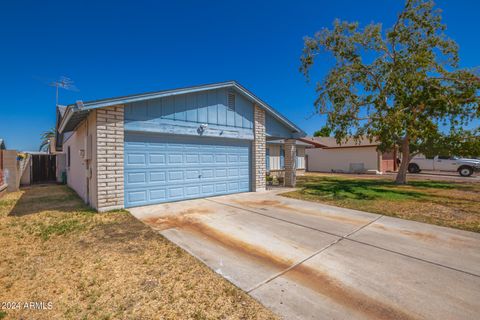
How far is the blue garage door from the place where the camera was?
679 centimetres

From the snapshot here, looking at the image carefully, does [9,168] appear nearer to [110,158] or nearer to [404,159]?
[110,158]

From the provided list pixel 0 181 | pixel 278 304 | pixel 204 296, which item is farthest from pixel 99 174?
pixel 0 181

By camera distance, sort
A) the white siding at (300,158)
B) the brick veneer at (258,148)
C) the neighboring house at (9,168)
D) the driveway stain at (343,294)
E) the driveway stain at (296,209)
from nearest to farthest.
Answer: the driveway stain at (343,294) < the driveway stain at (296,209) < the brick veneer at (258,148) < the neighboring house at (9,168) < the white siding at (300,158)

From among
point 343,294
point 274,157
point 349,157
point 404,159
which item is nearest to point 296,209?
point 343,294

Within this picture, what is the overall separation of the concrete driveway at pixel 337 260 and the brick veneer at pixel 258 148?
388 cm

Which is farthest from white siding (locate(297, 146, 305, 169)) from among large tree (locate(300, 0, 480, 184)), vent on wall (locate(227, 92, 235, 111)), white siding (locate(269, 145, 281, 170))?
vent on wall (locate(227, 92, 235, 111))

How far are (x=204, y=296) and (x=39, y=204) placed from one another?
328 inches

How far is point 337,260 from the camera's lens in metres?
3.39

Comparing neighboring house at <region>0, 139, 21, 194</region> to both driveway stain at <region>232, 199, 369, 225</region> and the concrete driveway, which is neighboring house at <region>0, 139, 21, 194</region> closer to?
the concrete driveway

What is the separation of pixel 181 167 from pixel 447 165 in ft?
78.6

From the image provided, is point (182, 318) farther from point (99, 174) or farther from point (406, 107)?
point (406, 107)

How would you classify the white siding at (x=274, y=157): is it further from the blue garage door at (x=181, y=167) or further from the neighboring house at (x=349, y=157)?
the blue garage door at (x=181, y=167)

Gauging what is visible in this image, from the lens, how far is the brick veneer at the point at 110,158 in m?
6.09

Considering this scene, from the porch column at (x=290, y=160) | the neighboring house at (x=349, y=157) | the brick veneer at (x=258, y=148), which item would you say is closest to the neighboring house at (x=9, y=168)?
the brick veneer at (x=258, y=148)
